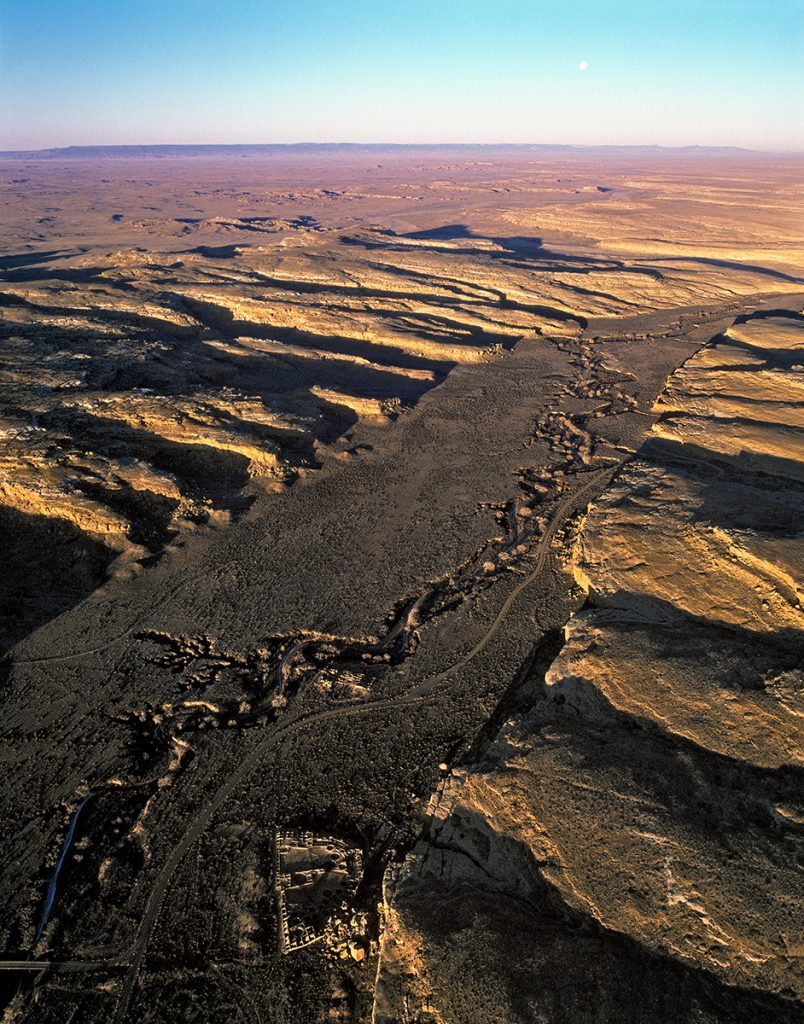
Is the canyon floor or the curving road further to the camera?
the curving road

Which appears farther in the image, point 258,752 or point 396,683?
point 396,683

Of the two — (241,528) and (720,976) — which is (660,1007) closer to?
(720,976)

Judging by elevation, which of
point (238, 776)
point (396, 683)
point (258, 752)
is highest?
point (396, 683)

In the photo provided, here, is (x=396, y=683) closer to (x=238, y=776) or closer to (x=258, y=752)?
(x=258, y=752)

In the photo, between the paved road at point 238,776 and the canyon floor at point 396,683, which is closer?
the canyon floor at point 396,683

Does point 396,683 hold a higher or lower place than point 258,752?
higher

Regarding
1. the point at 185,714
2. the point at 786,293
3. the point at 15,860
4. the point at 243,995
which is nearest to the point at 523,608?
the point at 185,714

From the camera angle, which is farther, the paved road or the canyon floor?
the paved road

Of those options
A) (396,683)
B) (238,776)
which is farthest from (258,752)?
(396,683)
